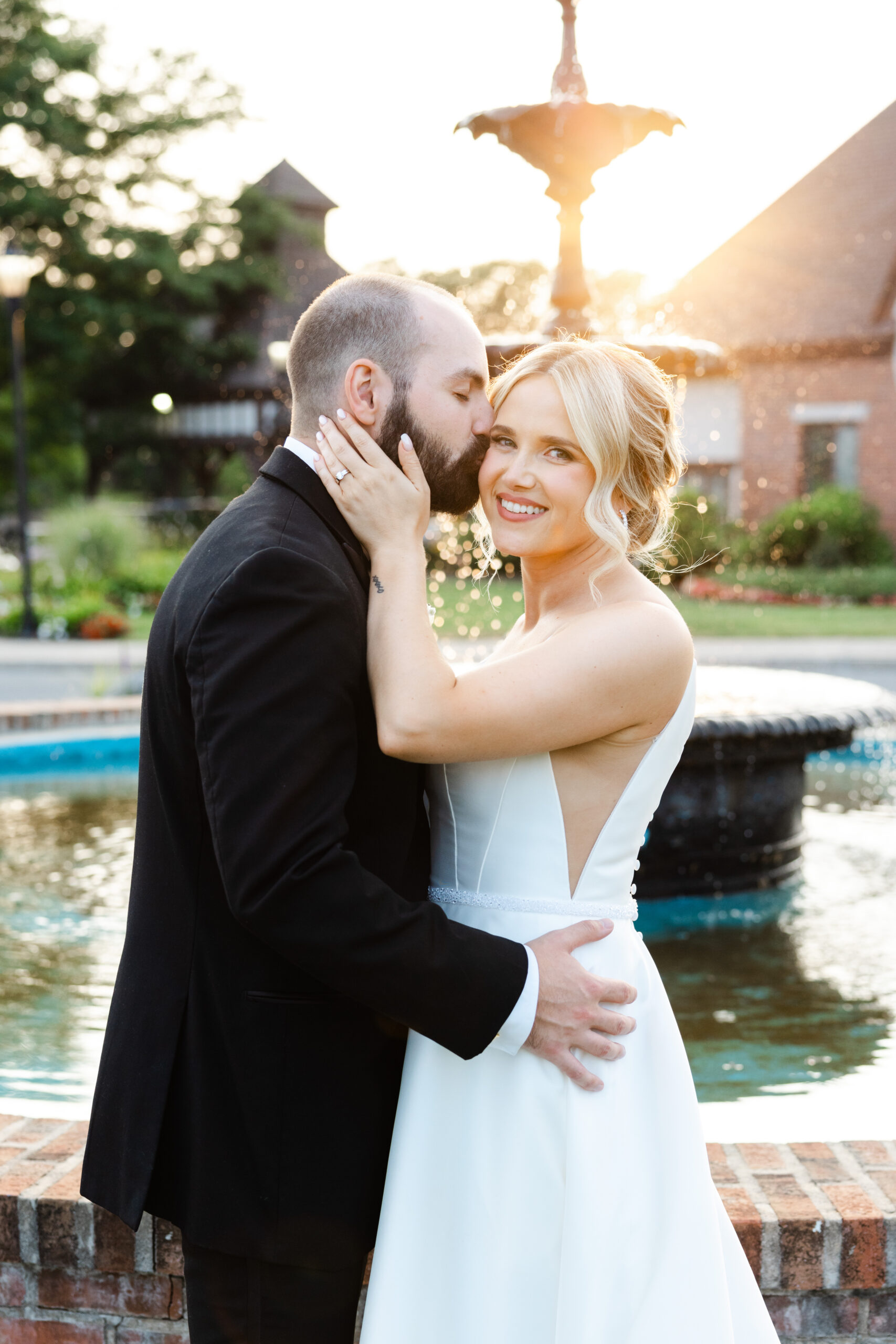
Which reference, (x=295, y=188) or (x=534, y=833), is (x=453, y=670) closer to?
(x=534, y=833)

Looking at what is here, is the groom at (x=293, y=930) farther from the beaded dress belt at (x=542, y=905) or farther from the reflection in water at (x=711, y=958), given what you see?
the reflection in water at (x=711, y=958)

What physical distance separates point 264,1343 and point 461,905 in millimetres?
761

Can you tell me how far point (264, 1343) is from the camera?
Result: 78.0 inches

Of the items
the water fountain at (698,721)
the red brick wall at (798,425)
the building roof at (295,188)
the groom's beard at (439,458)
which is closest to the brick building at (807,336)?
the red brick wall at (798,425)

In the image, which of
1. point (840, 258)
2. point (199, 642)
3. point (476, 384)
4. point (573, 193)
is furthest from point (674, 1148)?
point (840, 258)

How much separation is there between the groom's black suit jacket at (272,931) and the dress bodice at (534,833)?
0.41 ft

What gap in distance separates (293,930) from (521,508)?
953mm

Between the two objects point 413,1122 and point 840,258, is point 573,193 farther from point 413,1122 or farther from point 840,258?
point 840,258

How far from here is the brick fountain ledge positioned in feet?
8.49

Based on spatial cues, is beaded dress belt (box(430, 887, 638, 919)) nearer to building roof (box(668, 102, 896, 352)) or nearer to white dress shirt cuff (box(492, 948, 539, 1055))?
white dress shirt cuff (box(492, 948, 539, 1055))

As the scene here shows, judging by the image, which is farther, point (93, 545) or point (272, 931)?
point (93, 545)

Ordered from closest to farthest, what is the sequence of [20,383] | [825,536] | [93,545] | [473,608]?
[20,383] → [473,608] → [93,545] → [825,536]

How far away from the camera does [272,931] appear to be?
1831 mm

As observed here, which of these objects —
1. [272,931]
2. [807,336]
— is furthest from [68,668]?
[807,336]
